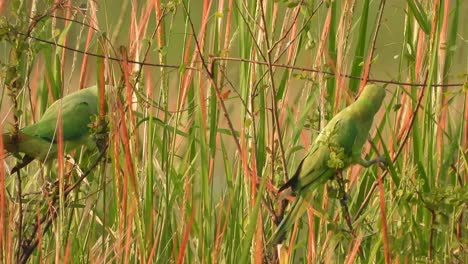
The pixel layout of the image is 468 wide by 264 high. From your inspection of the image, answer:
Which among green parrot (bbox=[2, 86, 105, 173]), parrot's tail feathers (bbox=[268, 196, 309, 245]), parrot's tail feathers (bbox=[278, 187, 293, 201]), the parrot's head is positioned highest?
the parrot's head

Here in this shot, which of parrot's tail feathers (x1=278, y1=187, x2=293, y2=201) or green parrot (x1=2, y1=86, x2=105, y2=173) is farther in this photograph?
green parrot (x1=2, y1=86, x2=105, y2=173)

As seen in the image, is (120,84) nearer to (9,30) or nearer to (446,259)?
(9,30)

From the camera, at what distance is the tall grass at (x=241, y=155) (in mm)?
1940

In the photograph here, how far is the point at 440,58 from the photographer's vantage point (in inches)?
92.8

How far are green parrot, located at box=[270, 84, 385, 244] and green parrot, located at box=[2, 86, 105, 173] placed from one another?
40cm

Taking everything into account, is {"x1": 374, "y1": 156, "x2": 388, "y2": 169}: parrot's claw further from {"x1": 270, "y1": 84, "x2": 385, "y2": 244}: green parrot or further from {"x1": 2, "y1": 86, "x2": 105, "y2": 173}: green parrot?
{"x1": 2, "y1": 86, "x2": 105, "y2": 173}: green parrot

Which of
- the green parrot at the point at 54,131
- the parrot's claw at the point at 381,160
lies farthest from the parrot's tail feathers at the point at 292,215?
the green parrot at the point at 54,131

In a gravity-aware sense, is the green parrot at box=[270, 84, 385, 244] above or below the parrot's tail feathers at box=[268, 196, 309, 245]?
above

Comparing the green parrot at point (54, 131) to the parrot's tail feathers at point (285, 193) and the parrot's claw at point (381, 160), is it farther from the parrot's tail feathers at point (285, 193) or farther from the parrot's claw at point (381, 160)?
the parrot's claw at point (381, 160)

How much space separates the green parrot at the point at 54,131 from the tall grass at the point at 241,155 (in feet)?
0.15

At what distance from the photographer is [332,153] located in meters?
1.80

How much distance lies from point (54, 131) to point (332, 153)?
575mm

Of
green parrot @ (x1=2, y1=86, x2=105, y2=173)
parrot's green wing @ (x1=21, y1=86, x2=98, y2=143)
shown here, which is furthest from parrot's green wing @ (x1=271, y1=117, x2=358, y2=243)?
parrot's green wing @ (x1=21, y1=86, x2=98, y2=143)

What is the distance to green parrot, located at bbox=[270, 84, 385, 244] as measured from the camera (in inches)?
72.3
